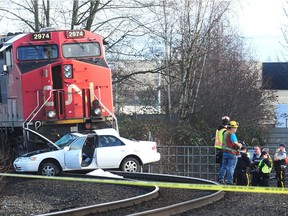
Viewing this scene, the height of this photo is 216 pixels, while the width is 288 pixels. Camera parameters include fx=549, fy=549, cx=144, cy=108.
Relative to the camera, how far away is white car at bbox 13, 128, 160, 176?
51.0ft

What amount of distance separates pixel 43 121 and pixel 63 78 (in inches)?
60.8

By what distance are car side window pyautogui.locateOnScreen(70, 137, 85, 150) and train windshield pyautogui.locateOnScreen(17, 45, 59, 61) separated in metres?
3.42

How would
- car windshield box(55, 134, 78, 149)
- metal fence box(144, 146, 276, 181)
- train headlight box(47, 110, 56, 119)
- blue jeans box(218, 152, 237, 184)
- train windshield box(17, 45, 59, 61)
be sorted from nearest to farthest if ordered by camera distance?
blue jeans box(218, 152, 237, 184) < car windshield box(55, 134, 78, 149) < train headlight box(47, 110, 56, 119) < train windshield box(17, 45, 59, 61) < metal fence box(144, 146, 276, 181)

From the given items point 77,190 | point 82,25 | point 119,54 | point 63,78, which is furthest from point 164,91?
point 77,190

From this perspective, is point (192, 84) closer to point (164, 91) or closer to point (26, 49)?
point (164, 91)

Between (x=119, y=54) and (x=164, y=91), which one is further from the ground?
(x=119, y=54)

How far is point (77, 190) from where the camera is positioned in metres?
13.0

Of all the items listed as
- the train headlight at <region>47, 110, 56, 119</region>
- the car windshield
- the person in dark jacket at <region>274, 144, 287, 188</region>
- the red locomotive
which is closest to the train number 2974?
the red locomotive

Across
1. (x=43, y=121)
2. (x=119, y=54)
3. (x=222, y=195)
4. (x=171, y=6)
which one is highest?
(x=171, y=6)

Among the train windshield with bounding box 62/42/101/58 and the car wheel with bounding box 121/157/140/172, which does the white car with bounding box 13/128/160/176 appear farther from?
the train windshield with bounding box 62/42/101/58

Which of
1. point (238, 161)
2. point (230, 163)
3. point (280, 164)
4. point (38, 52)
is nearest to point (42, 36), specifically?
point (38, 52)

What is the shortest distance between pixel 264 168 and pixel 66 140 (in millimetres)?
5773

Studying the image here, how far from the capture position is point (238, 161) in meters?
14.5

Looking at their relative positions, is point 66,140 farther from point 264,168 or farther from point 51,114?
point 264,168
